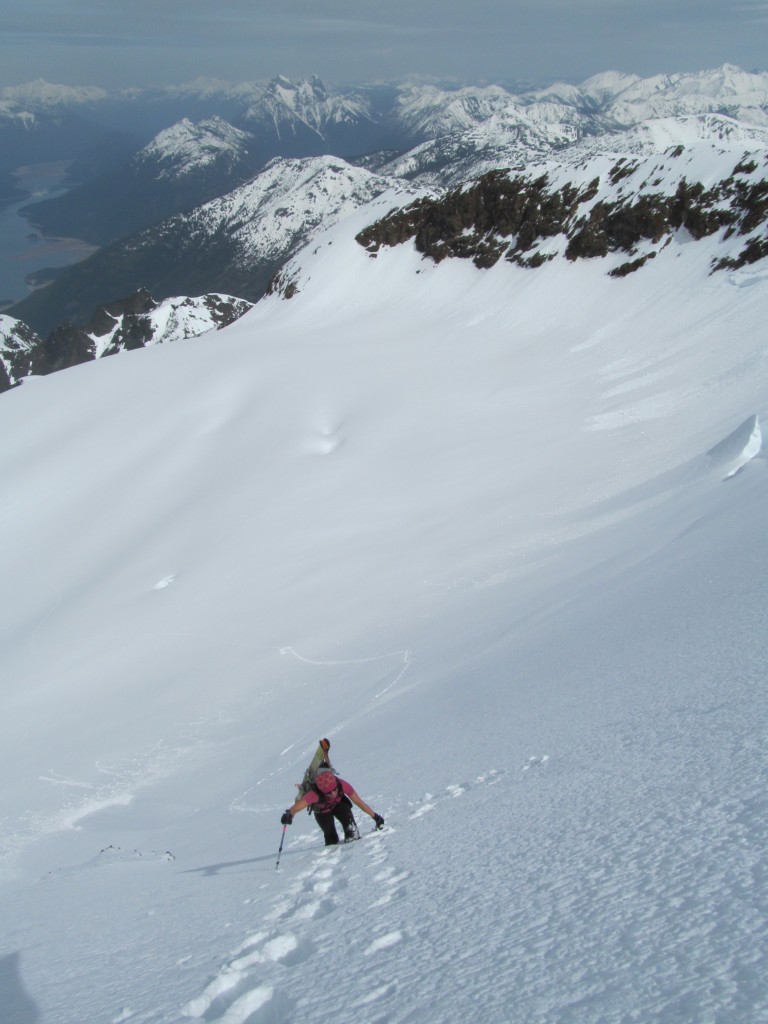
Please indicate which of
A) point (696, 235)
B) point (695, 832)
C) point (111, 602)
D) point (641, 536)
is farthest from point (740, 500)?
point (696, 235)

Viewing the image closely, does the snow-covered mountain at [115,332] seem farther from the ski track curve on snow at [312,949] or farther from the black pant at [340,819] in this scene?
the ski track curve on snow at [312,949]

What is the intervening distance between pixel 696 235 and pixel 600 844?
42.3 metres

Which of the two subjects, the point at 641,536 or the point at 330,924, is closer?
the point at 330,924

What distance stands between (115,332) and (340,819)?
20795 cm

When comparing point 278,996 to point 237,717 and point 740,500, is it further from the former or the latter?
point 740,500

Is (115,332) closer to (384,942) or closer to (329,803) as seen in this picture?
(329,803)

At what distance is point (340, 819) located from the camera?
24.0 feet

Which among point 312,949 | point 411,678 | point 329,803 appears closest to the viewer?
point 312,949

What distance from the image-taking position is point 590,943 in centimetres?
369

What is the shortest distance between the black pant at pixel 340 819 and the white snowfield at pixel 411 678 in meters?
0.23

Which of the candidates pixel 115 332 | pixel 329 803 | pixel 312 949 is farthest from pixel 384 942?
pixel 115 332

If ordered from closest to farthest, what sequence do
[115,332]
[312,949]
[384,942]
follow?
[384,942] → [312,949] → [115,332]

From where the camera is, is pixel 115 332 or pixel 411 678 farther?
pixel 115 332

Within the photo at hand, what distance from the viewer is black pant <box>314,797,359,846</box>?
7281 millimetres
